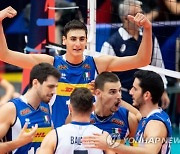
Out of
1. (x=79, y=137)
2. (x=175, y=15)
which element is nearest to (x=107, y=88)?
(x=79, y=137)

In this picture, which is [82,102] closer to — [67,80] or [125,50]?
[67,80]

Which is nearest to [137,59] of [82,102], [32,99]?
[32,99]

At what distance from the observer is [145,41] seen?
7766mm

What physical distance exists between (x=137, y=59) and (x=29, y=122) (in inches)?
60.6

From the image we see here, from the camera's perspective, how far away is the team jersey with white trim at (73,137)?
6340 millimetres

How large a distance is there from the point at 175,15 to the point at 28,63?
609 centimetres

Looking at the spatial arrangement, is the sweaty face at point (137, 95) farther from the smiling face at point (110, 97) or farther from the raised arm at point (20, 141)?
the raised arm at point (20, 141)

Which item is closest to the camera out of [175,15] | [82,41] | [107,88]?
[107,88]

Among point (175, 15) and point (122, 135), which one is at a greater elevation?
point (175, 15)

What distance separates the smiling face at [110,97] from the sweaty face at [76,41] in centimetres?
71

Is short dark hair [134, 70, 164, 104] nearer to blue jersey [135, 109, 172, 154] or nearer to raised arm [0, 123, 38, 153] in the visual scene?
blue jersey [135, 109, 172, 154]

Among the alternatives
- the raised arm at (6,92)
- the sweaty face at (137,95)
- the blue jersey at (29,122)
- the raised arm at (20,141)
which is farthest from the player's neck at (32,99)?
the raised arm at (6,92)

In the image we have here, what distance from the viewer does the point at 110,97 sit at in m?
7.34

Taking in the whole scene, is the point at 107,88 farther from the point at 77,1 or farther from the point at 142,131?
the point at 77,1
